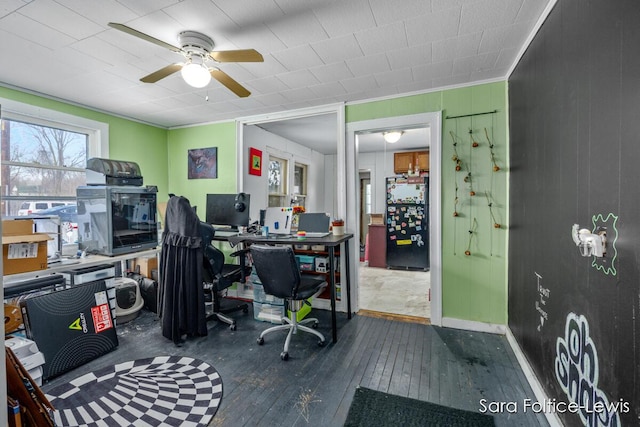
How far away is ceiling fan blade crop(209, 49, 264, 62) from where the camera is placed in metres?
1.77

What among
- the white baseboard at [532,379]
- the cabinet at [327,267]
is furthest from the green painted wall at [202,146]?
the white baseboard at [532,379]

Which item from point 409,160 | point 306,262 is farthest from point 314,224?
point 409,160

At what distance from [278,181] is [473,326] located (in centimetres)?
357

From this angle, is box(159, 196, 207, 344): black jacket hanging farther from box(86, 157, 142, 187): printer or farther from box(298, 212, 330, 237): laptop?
box(298, 212, 330, 237): laptop

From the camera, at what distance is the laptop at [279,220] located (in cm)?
320

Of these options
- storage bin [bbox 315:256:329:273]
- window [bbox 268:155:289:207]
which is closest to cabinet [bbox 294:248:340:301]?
storage bin [bbox 315:256:329:273]

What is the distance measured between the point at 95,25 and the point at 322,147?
14.7 feet

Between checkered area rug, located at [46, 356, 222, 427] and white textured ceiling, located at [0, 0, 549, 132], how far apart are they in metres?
2.29

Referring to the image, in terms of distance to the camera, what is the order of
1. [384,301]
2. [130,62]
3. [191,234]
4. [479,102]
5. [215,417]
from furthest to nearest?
[384,301], [479,102], [191,234], [130,62], [215,417]

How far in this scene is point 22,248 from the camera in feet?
7.20

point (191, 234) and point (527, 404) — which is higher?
point (191, 234)

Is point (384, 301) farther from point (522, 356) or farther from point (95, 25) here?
point (95, 25)

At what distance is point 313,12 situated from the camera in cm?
173

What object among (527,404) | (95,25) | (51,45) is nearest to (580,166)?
(527,404)
